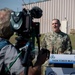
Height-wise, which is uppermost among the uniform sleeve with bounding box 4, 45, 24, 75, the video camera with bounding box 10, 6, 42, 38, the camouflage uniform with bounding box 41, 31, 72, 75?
the video camera with bounding box 10, 6, 42, 38

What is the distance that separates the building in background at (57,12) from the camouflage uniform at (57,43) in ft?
98.4

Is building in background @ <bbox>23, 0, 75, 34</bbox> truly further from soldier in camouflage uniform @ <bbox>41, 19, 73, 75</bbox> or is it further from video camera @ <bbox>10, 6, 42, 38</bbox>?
video camera @ <bbox>10, 6, 42, 38</bbox>

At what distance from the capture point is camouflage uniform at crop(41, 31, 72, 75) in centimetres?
570

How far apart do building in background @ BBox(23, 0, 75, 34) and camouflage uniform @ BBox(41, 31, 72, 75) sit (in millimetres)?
29996

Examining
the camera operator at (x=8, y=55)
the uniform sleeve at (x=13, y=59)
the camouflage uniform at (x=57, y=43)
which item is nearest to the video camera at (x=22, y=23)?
the camera operator at (x=8, y=55)

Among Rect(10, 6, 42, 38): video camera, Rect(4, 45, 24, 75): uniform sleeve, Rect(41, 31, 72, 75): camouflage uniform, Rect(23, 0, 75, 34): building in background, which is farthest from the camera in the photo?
Rect(23, 0, 75, 34): building in background

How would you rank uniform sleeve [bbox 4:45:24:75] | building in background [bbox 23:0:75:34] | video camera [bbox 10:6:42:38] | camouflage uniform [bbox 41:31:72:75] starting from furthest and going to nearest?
building in background [bbox 23:0:75:34], camouflage uniform [bbox 41:31:72:75], video camera [bbox 10:6:42:38], uniform sleeve [bbox 4:45:24:75]

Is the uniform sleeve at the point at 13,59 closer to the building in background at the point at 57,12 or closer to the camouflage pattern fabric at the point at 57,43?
the camouflage pattern fabric at the point at 57,43

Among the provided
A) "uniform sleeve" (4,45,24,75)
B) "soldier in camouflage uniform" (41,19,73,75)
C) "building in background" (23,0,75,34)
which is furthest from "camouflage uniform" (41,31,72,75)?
"building in background" (23,0,75,34)

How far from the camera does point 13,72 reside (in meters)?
2.15

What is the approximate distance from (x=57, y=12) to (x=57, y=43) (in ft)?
105

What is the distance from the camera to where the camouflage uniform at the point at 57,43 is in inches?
224

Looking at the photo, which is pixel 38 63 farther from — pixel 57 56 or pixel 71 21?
pixel 71 21

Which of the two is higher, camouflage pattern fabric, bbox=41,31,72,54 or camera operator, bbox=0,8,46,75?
camera operator, bbox=0,8,46,75
